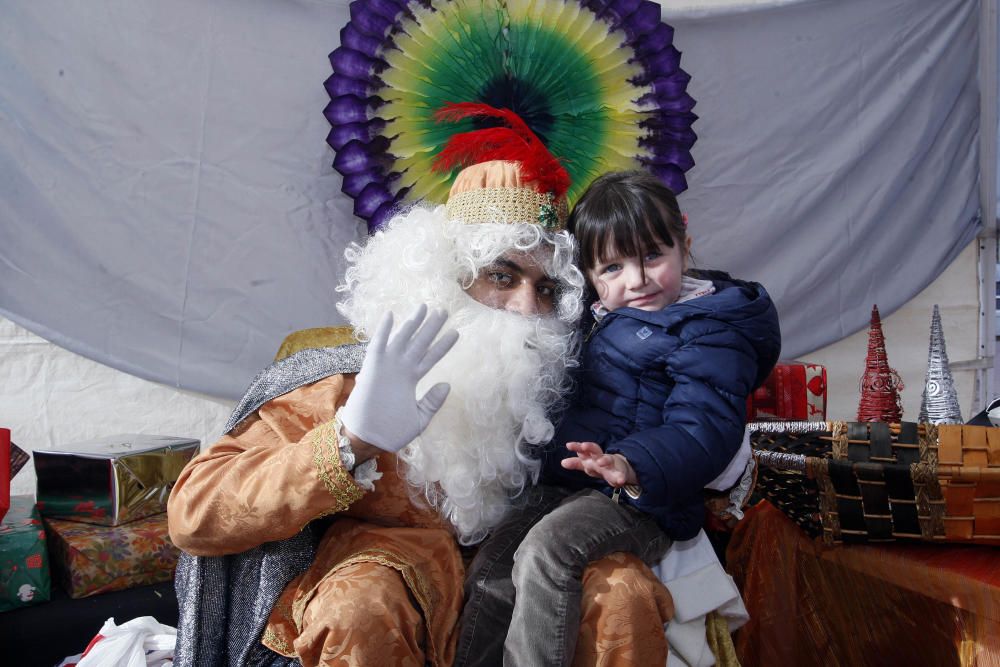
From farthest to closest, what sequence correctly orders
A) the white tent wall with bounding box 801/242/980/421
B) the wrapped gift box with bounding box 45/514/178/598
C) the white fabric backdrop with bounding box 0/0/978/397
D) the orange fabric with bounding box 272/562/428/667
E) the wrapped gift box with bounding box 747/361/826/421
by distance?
the white tent wall with bounding box 801/242/980/421, the wrapped gift box with bounding box 747/361/826/421, the white fabric backdrop with bounding box 0/0/978/397, the wrapped gift box with bounding box 45/514/178/598, the orange fabric with bounding box 272/562/428/667

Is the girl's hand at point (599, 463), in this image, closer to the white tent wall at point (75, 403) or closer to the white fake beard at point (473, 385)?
the white fake beard at point (473, 385)

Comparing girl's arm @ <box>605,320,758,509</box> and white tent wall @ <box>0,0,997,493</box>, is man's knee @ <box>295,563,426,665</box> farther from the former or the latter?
white tent wall @ <box>0,0,997,493</box>

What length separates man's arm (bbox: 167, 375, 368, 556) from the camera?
4.51 ft

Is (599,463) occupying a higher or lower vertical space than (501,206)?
lower

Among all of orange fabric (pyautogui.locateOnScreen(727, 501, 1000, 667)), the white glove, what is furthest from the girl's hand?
orange fabric (pyautogui.locateOnScreen(727, 501, 1000, 667))

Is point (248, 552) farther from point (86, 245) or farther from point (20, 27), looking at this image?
point (20, 27)

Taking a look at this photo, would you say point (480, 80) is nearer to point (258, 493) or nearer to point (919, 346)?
point (258, 493)

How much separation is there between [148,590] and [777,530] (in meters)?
1.58

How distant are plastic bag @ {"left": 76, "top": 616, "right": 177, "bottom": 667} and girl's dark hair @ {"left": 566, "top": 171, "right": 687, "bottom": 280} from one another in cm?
128

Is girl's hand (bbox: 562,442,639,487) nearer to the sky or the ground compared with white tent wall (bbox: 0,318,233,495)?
nearer to the ground

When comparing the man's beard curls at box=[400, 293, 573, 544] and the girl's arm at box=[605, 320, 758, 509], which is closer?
the girl's arm at box=[605, 320, 758, 509]

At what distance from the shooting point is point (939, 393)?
2.29 metres

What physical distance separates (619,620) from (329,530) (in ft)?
2.00

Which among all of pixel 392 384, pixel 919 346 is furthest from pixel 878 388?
pixel 392 384
